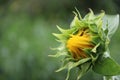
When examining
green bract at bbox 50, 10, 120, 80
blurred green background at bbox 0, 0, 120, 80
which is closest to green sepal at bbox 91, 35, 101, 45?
green bract at bbox 50, 10, 120, 80

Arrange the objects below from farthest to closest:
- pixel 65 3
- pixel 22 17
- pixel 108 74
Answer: pixel 65 3 → pixel 22 17 → pixel 108 74

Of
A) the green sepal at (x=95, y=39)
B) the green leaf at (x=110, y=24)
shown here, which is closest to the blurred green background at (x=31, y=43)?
the green leaf at (x=110, y=24)

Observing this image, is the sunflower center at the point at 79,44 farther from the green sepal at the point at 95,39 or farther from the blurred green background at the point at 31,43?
the blurred green background at the point at 31,43

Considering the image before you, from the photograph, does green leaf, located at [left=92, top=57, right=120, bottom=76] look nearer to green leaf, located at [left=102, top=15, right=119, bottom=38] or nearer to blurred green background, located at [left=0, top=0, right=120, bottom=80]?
green leaf, located at [left=102, top=15, right=119, bottom=38]

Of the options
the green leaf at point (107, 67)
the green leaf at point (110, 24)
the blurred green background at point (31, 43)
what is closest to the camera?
the green leaf at point (107, 67)

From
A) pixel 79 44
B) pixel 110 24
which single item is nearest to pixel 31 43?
pixel 110 24

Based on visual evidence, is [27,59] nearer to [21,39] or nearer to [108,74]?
[21,39]

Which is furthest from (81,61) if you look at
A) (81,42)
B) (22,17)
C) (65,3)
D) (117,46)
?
(65,3)

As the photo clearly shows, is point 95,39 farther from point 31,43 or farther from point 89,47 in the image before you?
point 31,43
